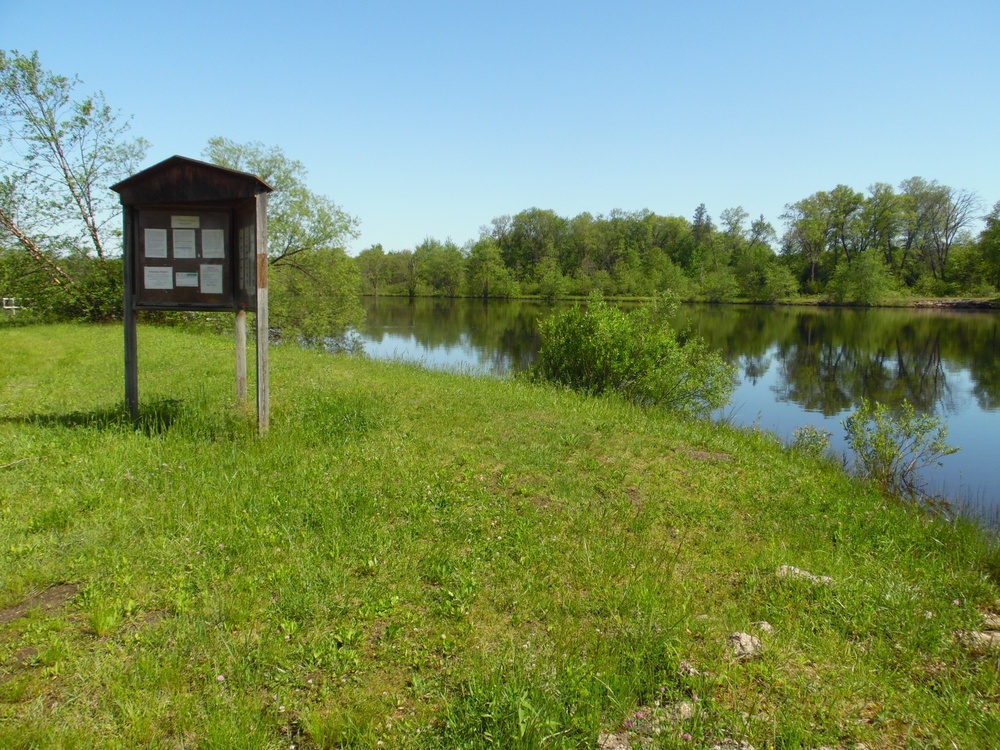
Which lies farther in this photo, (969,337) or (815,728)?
(969,337)

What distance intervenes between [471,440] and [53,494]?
3.65 meters

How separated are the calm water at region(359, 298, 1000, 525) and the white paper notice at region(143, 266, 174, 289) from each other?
29.0ft

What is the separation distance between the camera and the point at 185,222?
20.9ft

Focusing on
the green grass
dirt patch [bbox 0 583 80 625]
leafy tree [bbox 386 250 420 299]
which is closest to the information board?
the green grass

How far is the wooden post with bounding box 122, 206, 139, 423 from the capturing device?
20.7 ft

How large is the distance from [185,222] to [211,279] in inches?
25.2

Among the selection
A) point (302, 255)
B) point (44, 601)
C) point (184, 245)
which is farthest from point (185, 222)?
point (302, 255)

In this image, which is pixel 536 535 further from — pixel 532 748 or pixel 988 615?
pixel 988 615

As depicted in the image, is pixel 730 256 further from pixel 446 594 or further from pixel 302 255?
pixel 446 594

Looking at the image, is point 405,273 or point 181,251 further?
point 405,273

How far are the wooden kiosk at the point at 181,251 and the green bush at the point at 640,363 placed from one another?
678 cm

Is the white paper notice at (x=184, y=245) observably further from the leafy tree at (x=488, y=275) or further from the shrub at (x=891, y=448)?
the leafy tree at (x=488, y=275)

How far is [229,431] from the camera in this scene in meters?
6.11

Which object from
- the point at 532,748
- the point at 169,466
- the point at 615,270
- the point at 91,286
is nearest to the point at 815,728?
the point at 532,748
